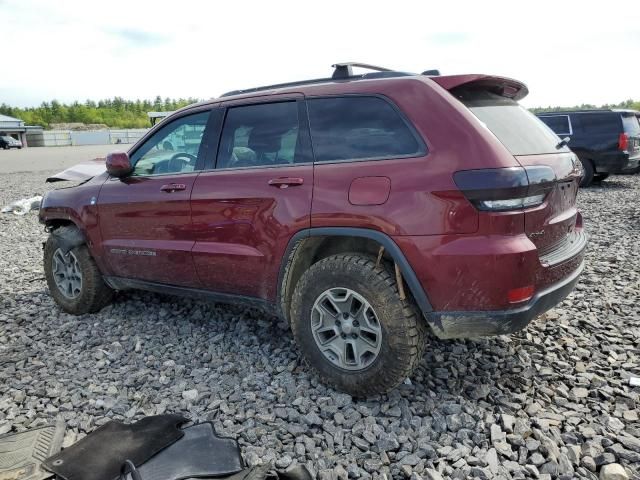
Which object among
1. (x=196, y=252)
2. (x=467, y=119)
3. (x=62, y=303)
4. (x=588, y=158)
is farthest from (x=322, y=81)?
(x=588, y=158)

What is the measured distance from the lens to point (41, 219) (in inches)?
194

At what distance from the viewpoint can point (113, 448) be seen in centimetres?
267

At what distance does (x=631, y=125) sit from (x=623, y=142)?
656 mm

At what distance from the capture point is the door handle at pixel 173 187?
370cm

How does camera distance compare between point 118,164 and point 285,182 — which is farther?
point 118,164

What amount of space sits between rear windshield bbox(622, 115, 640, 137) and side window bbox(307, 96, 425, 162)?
10642 millimetres

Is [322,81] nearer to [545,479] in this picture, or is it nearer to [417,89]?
[417,89]

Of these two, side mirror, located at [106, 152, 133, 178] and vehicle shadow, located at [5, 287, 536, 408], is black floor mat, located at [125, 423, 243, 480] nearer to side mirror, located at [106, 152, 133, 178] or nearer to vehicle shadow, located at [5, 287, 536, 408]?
vehicle shadow, located at [5, 287, 536, 408]

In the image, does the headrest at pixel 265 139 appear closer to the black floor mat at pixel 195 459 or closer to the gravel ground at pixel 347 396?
the gravel ground at pixel 347 396

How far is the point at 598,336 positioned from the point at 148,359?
3.30 m

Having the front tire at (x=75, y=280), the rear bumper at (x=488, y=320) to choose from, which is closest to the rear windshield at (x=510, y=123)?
the rear bumper at (x=488, y=320)

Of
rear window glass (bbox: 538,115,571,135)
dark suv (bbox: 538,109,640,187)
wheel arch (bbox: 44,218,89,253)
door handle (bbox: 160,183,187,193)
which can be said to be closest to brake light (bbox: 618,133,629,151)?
dark suv (bbox: 538,109,640,187)

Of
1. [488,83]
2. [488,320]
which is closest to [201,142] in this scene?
[488,83]

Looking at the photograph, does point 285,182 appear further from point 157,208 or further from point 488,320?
point 488,320
